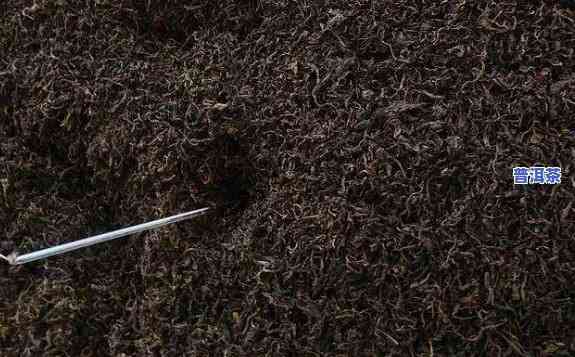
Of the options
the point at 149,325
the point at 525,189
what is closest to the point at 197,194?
the point at 149,325

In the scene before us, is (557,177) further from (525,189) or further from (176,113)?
(176,113)

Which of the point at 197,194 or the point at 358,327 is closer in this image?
the point at 358,327

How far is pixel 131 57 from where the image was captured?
1444 mm

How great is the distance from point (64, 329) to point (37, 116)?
0.54 m

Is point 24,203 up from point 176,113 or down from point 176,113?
down

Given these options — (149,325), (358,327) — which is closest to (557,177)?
(358,327)

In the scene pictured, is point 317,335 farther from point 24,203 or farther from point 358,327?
point 24,203

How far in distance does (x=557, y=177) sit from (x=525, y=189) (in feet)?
0.23

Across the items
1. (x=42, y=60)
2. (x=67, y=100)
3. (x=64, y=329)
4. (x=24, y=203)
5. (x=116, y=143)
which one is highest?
(x=42, y=60)

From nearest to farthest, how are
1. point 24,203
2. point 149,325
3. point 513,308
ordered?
point 513,308 < point 149,325 < point 24,203

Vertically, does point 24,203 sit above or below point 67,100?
below

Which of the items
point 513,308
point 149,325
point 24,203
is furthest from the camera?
point 24,203

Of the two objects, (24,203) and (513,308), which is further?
(24,203)

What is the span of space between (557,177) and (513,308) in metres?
0.29
